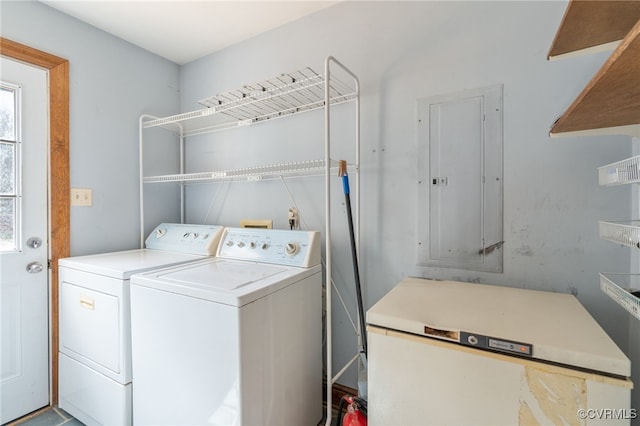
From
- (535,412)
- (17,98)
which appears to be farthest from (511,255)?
(17,98)

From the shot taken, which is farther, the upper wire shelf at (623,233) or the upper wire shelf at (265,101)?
the upper wire shelf at (265,101)

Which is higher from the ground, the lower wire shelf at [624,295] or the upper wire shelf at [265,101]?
the upper wire shelf at [265,101]

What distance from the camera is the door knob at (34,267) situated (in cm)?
177

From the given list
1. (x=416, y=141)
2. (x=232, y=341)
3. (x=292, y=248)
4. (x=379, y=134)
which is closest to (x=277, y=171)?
(x=292, y=248)

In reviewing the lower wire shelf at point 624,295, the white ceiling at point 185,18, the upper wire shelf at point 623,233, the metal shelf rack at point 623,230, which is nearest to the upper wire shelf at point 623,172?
the metal shelf rack at point 623,230

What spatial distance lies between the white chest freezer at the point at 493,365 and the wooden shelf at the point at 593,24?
93 centimetres

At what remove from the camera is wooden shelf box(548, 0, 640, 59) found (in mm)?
846

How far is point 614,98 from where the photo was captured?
70 centimetres

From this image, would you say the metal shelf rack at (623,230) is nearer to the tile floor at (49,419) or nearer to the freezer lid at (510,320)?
the freezer lid at (510,320)

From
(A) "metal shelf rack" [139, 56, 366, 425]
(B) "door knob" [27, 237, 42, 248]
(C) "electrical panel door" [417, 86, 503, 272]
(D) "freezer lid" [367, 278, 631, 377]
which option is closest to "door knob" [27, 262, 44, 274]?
(B) "door knob" [27, 237, 42, 248]

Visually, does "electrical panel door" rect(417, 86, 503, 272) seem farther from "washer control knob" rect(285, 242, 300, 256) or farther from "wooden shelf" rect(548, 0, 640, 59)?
"washer control knob" rect(285, 242, 300, 256)

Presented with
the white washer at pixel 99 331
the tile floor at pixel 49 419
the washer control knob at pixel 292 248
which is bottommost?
the tile floor at pixel 49 419

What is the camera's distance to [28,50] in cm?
174

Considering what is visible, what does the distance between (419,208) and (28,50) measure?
96.4 inches
